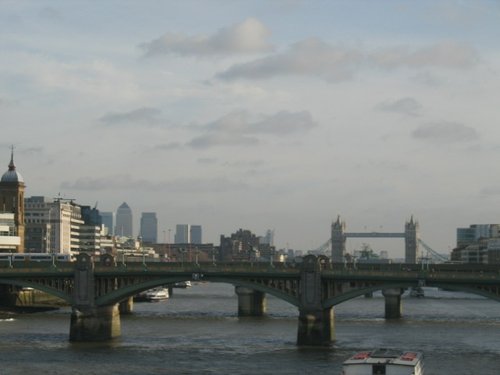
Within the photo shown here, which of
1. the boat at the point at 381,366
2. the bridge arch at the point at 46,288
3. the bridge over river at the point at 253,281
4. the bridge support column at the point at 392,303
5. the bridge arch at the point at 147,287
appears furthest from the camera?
the bridge support column at the point at 392,303

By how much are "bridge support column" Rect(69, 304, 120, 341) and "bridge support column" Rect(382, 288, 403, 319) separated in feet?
183

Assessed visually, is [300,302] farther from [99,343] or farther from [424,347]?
[99,343]

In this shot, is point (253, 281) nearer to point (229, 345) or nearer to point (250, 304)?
point (229, 345)

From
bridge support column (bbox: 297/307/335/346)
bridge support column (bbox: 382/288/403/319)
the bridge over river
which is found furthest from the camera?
bridge support column (bbox: 382/288/403/319)

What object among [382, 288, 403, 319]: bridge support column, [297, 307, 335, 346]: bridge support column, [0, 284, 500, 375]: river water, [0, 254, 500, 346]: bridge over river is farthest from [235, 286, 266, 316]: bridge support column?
[297, 307, 335, 346]: bridge support column

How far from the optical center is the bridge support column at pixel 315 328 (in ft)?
380

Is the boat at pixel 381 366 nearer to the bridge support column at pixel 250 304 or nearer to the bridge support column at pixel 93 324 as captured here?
the bridge support column at pixel 93 324

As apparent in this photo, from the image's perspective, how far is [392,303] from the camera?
170000 millimetres

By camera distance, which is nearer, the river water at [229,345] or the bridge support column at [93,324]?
the river water at [229,345]

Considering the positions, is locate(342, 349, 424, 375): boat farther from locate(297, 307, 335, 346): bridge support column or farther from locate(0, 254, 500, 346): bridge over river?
locate(297, 307, 335, 346): bridge support column

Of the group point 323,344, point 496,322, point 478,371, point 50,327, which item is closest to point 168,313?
point 50,327

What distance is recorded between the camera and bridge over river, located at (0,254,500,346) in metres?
117

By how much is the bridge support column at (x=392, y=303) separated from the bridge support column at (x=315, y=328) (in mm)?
50950

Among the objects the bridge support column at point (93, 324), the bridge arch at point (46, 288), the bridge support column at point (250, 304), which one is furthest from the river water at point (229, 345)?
the bridge arch at point (46, 288)
